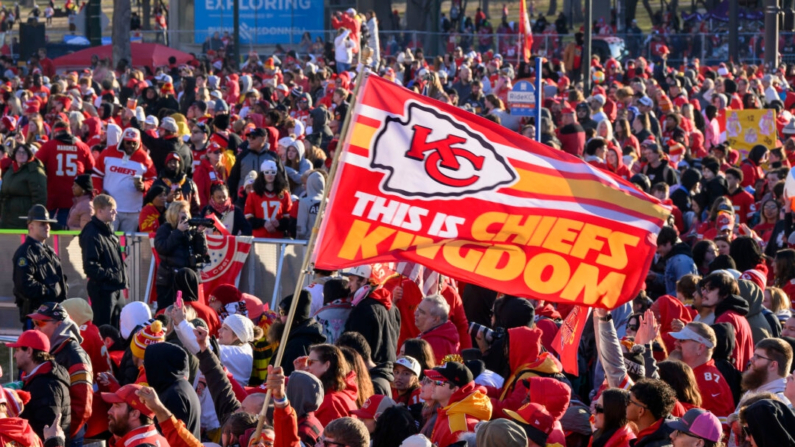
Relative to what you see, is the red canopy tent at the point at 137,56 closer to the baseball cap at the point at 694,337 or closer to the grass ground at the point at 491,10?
the grass ground at the point at 491,10

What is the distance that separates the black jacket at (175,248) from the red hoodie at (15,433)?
5.31m

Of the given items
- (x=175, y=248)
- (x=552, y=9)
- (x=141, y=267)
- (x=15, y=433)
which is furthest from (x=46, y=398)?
(x=552, y=9)

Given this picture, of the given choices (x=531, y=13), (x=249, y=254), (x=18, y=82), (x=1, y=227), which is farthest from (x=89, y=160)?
(x=531, y=13)

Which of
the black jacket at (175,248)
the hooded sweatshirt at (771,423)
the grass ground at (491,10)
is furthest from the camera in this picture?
the grass ground at (491,10)

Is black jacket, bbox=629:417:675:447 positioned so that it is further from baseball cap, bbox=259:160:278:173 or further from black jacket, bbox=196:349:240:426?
baseball cap, bbox=259:160:278:173

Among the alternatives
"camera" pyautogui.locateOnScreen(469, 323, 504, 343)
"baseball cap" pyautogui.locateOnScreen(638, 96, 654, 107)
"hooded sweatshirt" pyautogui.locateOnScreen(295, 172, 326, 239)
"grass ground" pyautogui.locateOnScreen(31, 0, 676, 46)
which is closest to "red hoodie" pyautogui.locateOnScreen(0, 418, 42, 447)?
"camera" pyautogui.locateOnScreen(469, 323, 504, 343)

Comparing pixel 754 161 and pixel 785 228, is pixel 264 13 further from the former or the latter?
Answer: pixel 785 228

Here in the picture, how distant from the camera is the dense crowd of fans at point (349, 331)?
594 centimetres

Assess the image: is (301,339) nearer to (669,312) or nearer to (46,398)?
(46,398)

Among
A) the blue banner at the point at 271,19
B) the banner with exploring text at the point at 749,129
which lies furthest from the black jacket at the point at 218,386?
the blue banner at the point at 271,19

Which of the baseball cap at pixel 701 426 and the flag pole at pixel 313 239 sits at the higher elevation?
the flag pole at pixel 313 239

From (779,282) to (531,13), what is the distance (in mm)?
55518

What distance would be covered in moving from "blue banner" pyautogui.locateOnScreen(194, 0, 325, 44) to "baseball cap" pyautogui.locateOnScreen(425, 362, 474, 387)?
1460 inches

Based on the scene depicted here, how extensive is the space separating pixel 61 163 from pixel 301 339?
6900 mm
